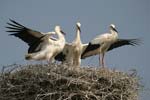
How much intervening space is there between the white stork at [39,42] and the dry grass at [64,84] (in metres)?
1.49

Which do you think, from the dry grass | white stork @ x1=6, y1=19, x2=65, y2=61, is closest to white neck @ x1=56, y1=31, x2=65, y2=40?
white stork @ x1=6, y1=19, x2=65, y2=61

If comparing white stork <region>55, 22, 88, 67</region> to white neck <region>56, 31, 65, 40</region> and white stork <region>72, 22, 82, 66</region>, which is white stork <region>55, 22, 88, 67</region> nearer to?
white stork <region>72, 22, 82, 66</region>

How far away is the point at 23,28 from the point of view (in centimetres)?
1357

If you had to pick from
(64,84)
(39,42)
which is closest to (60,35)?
(39,42)

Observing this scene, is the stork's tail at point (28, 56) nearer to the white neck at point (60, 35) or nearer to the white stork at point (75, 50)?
the white neck at point (60, 35)

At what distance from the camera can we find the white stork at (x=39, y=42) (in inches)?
522

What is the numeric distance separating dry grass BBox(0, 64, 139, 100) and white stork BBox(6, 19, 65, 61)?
1490 mm

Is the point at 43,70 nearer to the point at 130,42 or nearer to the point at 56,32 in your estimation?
the point at 56,32

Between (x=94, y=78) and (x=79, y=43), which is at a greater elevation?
(x=79, y=43)

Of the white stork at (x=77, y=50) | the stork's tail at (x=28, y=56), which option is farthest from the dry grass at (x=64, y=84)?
the white stork at (x=77, y=50)

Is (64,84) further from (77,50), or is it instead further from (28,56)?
(77,50)

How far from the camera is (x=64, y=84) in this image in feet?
37.0

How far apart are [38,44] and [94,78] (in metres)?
2.27

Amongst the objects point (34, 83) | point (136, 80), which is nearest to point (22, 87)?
point (34, 83)
